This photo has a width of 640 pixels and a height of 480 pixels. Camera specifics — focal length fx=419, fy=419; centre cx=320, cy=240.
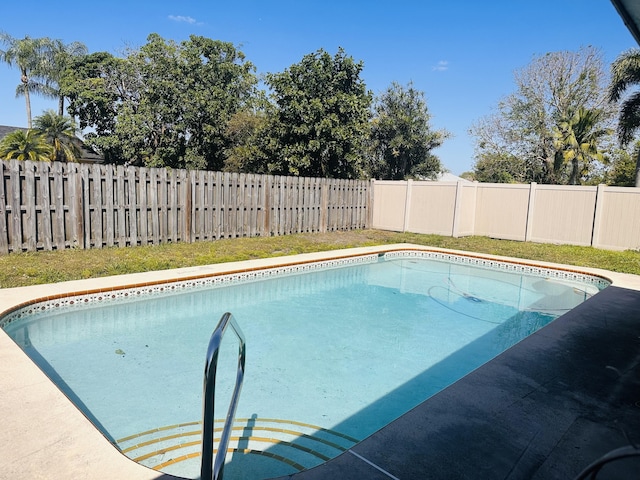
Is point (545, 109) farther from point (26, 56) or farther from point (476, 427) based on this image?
point (26, 56)

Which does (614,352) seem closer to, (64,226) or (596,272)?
(596,272)

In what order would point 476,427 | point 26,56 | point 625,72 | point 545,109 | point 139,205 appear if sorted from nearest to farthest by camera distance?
point 476,427
point 139,205
point 625,72
point 545,109
point 26,56

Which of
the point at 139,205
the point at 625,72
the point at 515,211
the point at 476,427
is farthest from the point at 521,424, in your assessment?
the point at 625,72

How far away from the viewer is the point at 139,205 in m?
8.40

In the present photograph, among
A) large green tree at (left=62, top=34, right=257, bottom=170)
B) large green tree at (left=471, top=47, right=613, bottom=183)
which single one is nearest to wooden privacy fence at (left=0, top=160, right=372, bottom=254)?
large green tree at (left=62, top=34, right=257, bottom=170)

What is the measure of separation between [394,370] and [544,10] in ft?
57.6

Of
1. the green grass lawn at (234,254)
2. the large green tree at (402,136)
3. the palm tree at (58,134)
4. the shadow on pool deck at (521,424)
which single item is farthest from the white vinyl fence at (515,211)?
the palm tree at (58,134)

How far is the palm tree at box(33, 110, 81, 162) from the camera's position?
59.3 ft

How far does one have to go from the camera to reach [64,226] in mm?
7492

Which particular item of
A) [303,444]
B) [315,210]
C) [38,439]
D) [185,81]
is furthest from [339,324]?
[185,81]

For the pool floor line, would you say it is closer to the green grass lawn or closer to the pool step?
the pool step

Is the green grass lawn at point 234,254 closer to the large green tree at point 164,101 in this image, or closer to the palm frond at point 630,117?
the palm frond at point 630,117

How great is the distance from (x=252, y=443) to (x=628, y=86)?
53.1 feet

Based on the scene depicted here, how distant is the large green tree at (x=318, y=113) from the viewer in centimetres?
1374
